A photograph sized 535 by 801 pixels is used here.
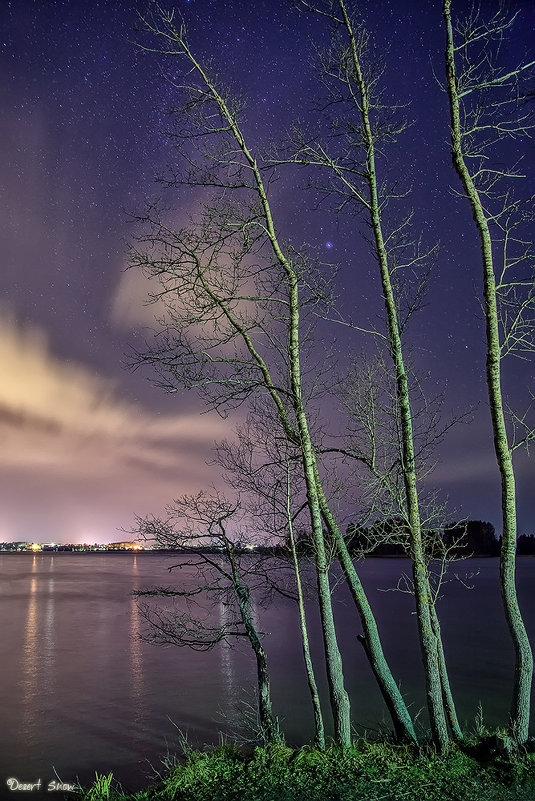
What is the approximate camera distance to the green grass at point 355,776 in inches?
287

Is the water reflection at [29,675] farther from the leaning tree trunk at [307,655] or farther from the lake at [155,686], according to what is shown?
the leaning tree trunk at [307,655]

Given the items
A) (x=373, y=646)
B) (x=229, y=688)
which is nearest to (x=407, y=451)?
(x=373, y=646)

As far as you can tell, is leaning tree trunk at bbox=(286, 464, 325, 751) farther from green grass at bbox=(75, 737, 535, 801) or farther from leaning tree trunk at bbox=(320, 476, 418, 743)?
green grass at bbox=(75, 737, 535, 801)

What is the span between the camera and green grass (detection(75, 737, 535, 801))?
729cm

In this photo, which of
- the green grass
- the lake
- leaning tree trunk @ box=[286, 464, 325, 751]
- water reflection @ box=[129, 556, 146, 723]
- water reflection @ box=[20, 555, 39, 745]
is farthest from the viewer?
water reflection @ box=[129, 556, 146, 723]

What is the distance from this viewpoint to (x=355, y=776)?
788 cm

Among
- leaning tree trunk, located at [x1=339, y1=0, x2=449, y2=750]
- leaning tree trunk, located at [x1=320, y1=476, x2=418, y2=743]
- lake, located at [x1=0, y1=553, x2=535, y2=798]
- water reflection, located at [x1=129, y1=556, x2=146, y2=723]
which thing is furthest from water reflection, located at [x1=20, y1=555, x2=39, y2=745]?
leaning tree trunk, located at [x1=339, y1=0, x2=449, y2=750]

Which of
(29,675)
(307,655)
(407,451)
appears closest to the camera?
(407,451)

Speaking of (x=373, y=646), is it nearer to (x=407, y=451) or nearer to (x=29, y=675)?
(x=407, y=451)

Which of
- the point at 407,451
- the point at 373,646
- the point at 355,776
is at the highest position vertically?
the point at 407,451

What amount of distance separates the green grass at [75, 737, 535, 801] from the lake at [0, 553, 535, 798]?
8.09 ft

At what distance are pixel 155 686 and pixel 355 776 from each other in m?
24.5

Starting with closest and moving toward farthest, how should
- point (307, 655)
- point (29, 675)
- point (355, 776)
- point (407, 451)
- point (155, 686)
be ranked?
point (355, 776), point (407, 451), point (307, 655), point (155, 686), point (29, 675)

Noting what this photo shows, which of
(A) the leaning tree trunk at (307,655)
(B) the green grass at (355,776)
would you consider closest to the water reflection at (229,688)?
(A) the leaning tree trunk at (307,655)
